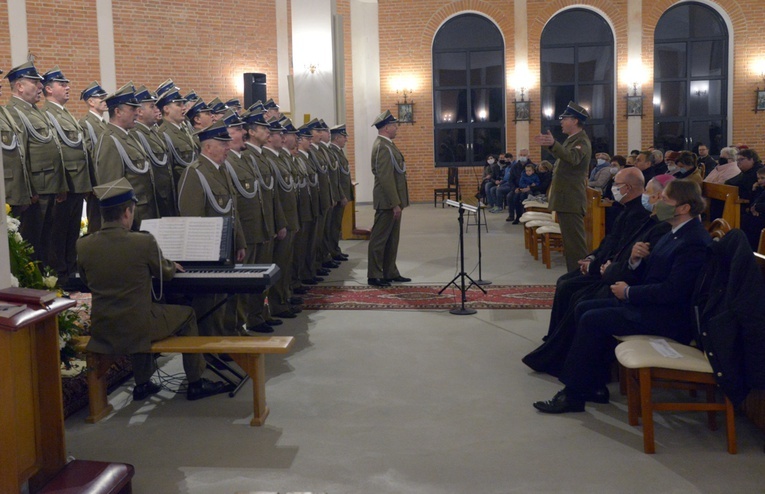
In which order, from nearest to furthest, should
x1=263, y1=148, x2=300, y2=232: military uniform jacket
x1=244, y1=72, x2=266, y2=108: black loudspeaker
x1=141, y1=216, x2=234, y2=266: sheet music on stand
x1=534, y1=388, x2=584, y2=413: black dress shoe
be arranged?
x1=534, y1=388, x2=584, y2=413: black dress shoe < x1=141, y1=216, x2=234, y2=266: sheet music on stand < x1=263, y1=148, x2=300, y2=232: military uniform jacket < x1=244, y1=72, x2=266, y2=108: black loudspeaker

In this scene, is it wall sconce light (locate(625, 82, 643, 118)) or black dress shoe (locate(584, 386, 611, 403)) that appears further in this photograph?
wall sconce light (locate(625, 82, 643, 118))

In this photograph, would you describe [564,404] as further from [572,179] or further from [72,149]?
[72,149]

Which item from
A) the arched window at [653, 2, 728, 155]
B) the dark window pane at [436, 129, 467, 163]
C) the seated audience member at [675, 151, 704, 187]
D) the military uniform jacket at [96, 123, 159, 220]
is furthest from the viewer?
the dark window pane at [436, 129, 467, 163]

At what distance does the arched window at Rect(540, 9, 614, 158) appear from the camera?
19609 mm

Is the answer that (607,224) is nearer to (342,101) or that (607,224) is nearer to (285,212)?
(285,212)

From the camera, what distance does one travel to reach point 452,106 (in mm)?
20172

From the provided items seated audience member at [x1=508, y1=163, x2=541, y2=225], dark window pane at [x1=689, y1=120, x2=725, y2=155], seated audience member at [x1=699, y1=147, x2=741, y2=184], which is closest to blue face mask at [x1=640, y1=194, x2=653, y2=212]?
seated audience member at [x1=699, y1=147, x2=741, y2=184]

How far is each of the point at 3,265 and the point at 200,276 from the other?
148 centimetres

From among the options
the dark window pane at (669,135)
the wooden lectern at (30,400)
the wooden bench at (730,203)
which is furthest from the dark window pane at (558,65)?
the wooden lectern at (30,400)

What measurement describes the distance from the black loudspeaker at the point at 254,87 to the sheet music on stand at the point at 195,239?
10605 millimetres

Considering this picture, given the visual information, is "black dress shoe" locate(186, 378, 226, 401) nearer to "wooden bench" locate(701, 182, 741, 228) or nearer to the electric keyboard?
the electric keyboard

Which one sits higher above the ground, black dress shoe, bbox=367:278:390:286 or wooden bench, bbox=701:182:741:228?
wooden bench, bbox=701:182:741:228

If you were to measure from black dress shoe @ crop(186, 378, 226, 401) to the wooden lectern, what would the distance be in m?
1.46

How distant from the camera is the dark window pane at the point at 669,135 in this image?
19.7 m
